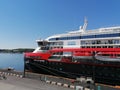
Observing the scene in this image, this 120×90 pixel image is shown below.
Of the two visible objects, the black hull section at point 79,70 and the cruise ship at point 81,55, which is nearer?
the black hull section at point 79,70

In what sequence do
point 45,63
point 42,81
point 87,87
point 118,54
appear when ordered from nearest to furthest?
point 87,87 → point 42,81 → point 118,54 → point 45,63

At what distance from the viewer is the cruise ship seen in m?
27.8

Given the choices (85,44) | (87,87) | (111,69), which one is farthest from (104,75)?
(87,87)

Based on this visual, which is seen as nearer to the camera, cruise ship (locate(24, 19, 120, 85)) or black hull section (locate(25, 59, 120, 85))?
black hull section (locate(25, 59, 120, 85))

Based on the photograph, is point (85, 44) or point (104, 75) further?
point (85, 44)

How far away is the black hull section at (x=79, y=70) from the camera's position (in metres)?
27.2

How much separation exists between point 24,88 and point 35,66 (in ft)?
54.6

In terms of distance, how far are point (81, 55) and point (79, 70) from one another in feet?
7.85

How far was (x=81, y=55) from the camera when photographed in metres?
30.9

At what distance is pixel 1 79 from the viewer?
2658cm

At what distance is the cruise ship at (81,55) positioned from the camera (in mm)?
27781

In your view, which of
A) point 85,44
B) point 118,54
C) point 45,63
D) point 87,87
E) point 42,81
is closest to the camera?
point 87,87

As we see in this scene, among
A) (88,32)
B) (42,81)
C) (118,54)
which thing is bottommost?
(42,81)

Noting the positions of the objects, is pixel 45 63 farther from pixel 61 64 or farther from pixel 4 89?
pixel 4 89
